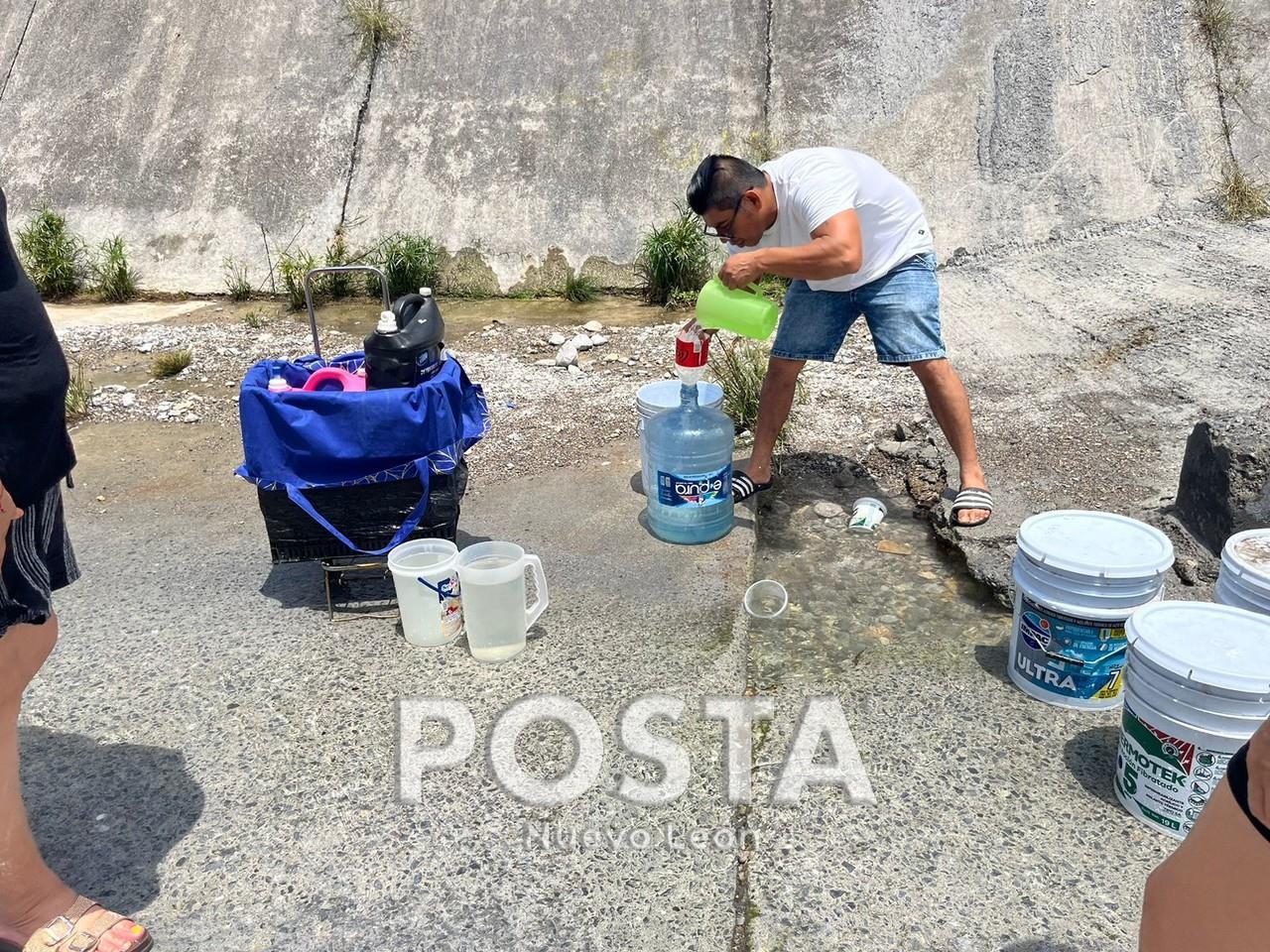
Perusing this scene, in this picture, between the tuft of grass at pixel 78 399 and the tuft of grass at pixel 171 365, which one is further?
the tuft of grass at pixel 171 365

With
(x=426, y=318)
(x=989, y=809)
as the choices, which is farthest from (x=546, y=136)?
(x=989, y=809)

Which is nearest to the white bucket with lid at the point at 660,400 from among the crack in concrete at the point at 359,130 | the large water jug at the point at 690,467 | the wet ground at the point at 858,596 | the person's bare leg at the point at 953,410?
the large water jug at the point at 690,467

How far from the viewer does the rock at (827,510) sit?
13.8 feet

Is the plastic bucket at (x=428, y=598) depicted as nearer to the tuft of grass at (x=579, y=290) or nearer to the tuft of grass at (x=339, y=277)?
the tuft of grass at (x=579, y=290)

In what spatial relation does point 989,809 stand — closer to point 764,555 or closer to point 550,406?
point 764,555

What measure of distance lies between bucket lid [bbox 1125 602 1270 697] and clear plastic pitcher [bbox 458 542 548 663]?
1793mm

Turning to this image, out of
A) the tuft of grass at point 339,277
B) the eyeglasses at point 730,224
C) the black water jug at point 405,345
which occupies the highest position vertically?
the eyeglasses at point 730,224

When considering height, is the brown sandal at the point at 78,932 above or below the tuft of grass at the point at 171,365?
below

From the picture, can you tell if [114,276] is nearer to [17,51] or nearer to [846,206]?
[17,51]

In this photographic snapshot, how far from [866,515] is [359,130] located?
6.05 m

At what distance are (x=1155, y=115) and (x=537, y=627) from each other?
644 centimetres

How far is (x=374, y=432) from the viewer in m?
3.28

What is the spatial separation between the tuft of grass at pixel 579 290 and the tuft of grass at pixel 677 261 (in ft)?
1.49

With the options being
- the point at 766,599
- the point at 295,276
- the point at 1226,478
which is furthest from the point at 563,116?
the point at 1226,478
